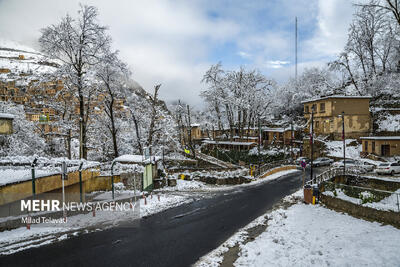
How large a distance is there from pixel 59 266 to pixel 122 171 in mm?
8954

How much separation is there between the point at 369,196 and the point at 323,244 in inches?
222

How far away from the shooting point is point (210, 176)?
23.7 m

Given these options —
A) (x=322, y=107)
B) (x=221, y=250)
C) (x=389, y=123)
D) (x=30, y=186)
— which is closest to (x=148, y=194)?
(x=30, y=186)

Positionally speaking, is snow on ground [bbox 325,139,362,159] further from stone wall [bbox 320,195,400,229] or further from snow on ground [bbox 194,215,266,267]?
snow on ground [bbox 194,215,266,267]

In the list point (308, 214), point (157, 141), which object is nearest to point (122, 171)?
point (308, 214)

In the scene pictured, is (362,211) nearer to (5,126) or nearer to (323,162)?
(5,126)

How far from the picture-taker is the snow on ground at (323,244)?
767cm

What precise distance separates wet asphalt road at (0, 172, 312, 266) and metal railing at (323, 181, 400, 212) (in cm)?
465

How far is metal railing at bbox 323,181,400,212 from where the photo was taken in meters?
10.9

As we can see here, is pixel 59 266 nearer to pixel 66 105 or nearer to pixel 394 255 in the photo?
pixel 394 255

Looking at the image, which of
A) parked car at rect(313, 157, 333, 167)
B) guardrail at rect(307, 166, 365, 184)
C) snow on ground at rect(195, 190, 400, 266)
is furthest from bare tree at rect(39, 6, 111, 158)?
parked car at rect(313, 157, 333, 167)

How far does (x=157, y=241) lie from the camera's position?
9383 millimetres

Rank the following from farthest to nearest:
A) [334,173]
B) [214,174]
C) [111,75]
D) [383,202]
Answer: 1. [214,174]
2. [334,173]
3. [111,75]
4. [383,202]

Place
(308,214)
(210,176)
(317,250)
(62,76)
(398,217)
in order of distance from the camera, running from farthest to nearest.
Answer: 1. (210,176)
2. (62,76)
3. (308,214)
4. (398,217)
5. (317,250)
